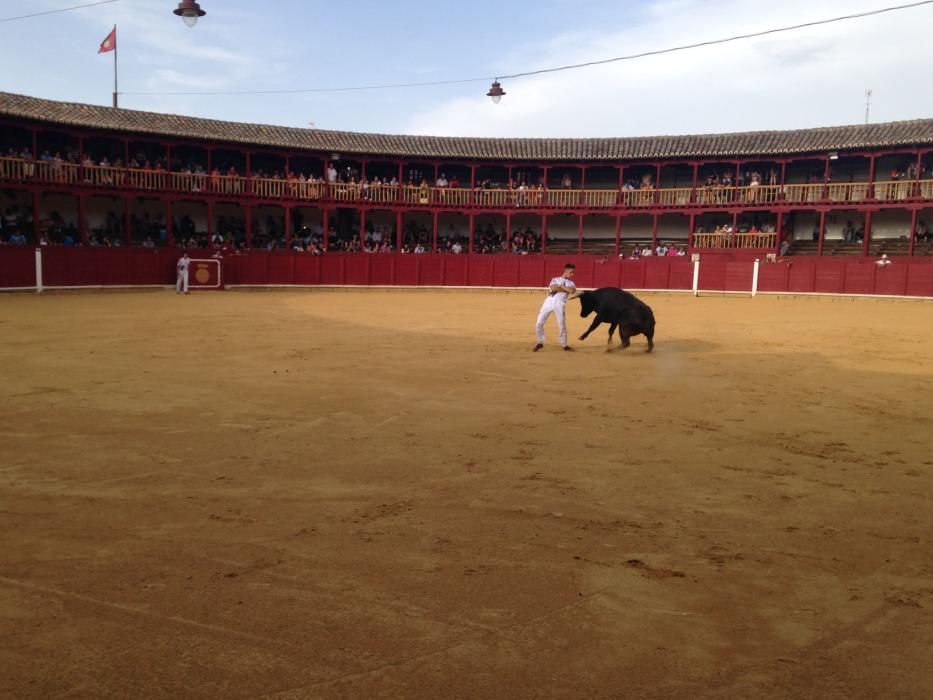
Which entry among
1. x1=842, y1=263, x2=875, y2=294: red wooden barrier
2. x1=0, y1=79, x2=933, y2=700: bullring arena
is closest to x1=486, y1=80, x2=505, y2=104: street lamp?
x1=0, y1=79, x2=933, y2=700: bullring arena

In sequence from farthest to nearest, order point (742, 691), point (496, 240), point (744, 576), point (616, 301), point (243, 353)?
point (496, 240)
point (616, 301)
point (243, 353)
point (744, 576)
point (742, 691)

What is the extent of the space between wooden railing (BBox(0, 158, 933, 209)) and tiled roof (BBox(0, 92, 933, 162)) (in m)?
1.47

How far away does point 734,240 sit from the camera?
2931cm

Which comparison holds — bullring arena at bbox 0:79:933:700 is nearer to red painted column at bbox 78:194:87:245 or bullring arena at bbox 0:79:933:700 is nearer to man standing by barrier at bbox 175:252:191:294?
man standing by barrier at bbox 175:252:191:294

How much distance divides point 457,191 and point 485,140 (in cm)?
416

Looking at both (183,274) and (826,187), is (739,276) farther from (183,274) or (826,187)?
(183,274)

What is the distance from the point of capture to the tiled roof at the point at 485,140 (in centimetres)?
2627

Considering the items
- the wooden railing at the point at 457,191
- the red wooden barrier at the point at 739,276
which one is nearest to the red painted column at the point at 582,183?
the wooden railing at the point at 457,191

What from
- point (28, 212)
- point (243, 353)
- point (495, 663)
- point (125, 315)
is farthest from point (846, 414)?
point (28, 212)

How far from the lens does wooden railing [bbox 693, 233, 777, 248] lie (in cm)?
2878

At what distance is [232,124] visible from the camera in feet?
100

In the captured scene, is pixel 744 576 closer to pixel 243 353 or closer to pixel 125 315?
pixel 243 353

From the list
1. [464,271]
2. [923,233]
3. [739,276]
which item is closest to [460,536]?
[739,276]

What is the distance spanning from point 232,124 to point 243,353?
2413cm
